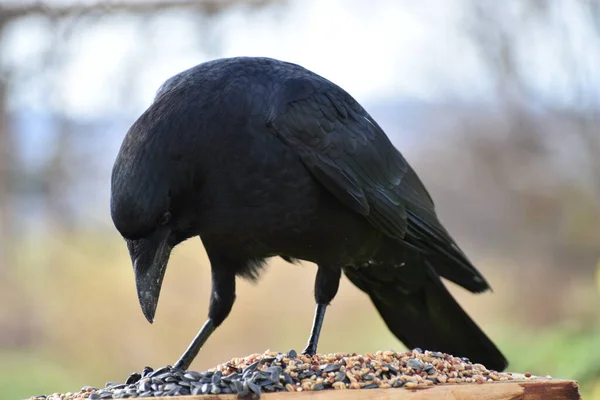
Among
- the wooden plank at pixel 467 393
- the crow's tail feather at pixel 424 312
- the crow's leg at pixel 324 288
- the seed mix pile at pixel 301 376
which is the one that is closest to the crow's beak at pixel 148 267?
the seed mix pile at pixel 301 376

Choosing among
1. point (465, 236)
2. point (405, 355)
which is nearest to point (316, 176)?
point (405, 355)

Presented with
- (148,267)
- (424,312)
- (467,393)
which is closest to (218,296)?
(148,267)

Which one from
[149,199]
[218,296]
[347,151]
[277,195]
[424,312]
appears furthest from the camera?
[424,312]

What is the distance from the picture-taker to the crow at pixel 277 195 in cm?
333

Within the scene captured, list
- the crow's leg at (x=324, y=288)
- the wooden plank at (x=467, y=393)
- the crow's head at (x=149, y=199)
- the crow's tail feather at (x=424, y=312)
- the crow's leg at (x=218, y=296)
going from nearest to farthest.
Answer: the wooden plank at (x=467, y=393), the crow's head at (x=149, y=199), the crow's leg at (x=218, y=296), the crow's leg at (x=324, y=288), the crow's tail feather at (x=424, y=312)

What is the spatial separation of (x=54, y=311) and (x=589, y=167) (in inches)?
269

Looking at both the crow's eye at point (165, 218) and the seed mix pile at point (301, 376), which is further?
the crow's eye at point (165, 218)

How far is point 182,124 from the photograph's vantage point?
3.51 meters

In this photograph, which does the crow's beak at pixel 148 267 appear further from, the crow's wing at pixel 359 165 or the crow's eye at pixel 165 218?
the crow's wing at pixel 359 165

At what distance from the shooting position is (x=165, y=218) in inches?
132

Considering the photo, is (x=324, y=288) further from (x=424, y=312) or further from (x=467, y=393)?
(x=467, y=393)

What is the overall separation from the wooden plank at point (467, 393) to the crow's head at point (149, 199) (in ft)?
2.67

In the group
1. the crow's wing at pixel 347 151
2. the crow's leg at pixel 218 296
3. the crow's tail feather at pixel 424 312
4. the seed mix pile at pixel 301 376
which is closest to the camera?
the seed mix pile at pixel 301 376

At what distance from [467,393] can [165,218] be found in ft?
4.59
